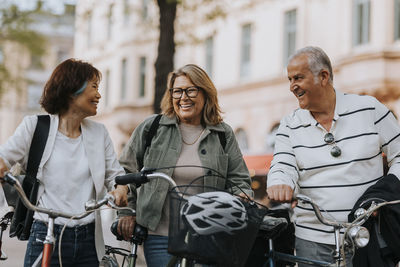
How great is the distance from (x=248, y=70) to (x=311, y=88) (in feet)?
75.9

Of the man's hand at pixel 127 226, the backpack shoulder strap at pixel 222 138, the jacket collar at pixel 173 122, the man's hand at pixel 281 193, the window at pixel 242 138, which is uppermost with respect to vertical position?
the window at pixel 242 138

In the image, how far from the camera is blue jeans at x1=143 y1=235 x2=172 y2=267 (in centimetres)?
446

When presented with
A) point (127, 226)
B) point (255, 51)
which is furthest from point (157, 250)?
point (255, 51)

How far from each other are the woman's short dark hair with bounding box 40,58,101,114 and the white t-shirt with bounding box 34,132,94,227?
211 millimetres

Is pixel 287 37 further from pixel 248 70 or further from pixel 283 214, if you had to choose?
pixel 283 214

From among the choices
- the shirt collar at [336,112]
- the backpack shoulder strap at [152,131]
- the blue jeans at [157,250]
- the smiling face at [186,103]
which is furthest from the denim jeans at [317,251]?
the backpack shoulder strap at [152,131]

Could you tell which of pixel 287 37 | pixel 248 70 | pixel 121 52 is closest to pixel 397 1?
pixel 287 37

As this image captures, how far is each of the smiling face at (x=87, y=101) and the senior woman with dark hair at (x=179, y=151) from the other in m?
0.40

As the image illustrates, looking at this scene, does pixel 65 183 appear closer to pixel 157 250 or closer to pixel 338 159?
pixel 157 250

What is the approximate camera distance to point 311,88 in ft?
14.2

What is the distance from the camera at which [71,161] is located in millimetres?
4305

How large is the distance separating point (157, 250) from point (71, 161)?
0.78m

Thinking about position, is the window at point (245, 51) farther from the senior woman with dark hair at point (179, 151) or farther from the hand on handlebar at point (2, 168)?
the hand on handlebar at point (2, 168)

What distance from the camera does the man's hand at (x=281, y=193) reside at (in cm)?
389
